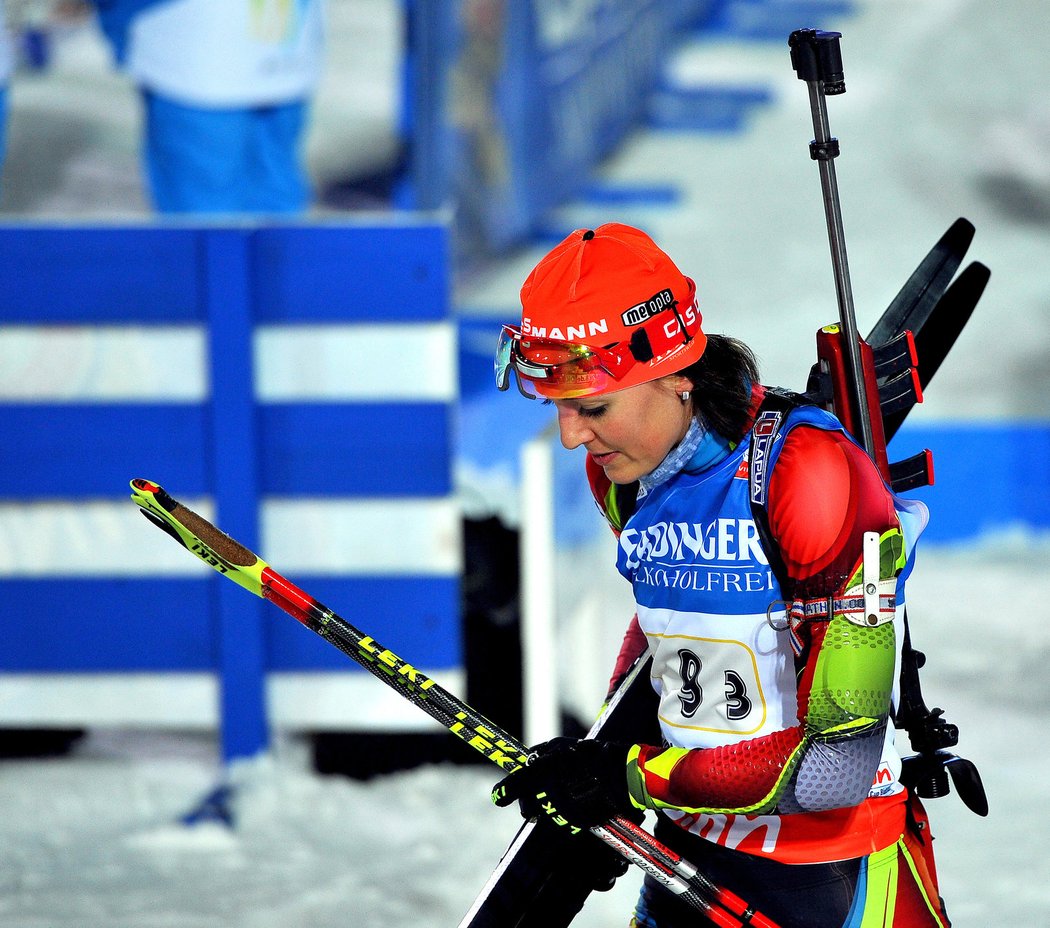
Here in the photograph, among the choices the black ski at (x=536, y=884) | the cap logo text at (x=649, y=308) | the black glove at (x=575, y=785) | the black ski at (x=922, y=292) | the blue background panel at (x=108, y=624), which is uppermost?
the black ski at (x=922, y=292)

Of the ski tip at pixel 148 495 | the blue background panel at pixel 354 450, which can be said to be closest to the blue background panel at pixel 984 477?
the blue background panel at pixel 354 450

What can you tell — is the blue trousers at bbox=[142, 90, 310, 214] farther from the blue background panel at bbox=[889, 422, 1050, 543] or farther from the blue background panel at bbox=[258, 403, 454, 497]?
the blue background panel at bbox=[889, 422, 1050, 543]

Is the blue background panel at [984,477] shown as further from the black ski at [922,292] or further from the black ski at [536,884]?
the black ski at [536,884]

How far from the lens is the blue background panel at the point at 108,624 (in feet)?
13.6

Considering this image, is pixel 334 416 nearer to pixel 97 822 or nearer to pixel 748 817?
pixel 97 822

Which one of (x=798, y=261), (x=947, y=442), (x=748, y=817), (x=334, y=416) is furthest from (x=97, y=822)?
(x=798, y=261)

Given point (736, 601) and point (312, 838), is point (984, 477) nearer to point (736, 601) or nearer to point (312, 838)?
point (312, 838)

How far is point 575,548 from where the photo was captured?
14.4 ft

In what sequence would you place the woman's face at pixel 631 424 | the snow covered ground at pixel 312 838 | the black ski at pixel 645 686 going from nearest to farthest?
the woman's face at pixel 631 424
the black ski at pixel 645 686
the snow covered ground at pixel 312 838

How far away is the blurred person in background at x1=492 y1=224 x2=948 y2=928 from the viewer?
5.85ft

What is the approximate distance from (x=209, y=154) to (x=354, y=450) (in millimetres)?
1465

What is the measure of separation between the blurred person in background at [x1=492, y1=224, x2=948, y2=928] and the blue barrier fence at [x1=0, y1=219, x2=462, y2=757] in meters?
2.09

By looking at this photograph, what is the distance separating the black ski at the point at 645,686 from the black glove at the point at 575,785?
24 centimetres

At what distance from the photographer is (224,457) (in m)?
4.08
